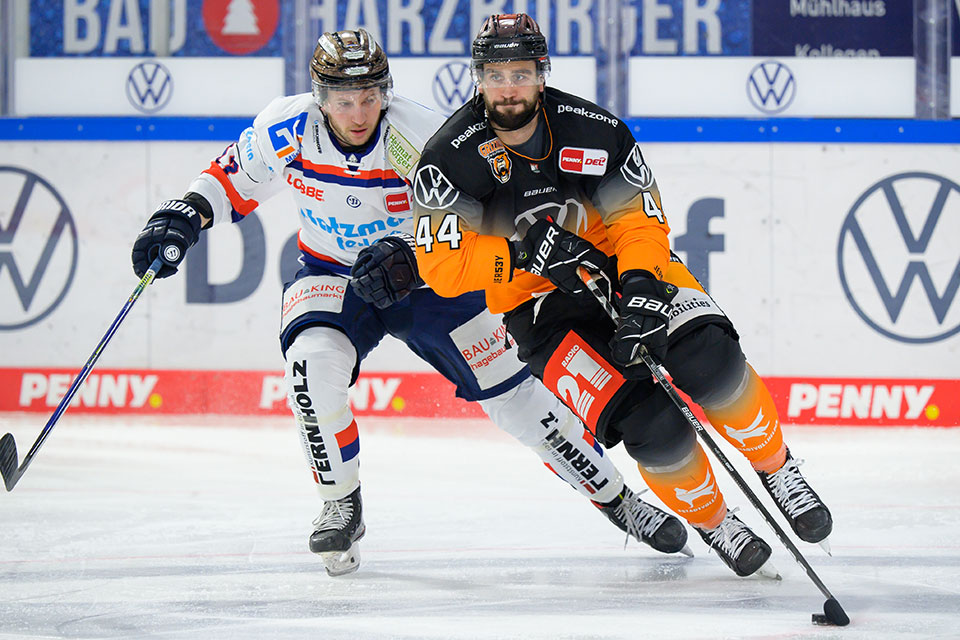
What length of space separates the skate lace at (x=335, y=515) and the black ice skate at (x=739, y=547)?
87 cm

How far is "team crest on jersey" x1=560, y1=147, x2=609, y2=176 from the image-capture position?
2646mm

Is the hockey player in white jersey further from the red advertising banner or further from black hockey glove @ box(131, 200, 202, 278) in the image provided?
the red advertising banner

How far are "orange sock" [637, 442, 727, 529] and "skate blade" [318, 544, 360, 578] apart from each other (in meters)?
0.76

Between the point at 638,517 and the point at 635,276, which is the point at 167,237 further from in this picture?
the point at 638,517

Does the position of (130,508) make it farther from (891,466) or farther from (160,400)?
(891,466)

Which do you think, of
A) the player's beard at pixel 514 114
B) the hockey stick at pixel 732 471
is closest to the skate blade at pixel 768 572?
the hockey stick at pixel 732 471

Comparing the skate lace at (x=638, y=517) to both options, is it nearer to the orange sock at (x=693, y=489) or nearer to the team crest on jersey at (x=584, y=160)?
the orange sock at (x=693, y=489)

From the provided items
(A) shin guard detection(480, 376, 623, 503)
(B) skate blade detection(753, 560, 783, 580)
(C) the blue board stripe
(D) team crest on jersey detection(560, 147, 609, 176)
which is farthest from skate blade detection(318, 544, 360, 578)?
(C) the blue board stripe

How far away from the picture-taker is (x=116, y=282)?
17.8ft

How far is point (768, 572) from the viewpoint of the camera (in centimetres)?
264

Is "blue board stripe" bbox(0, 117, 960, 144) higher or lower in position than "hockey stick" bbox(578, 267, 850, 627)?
higher

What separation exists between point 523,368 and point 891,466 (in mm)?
1865

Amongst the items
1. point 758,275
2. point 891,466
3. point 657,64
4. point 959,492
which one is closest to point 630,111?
point 657,64

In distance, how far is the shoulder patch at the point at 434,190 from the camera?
103 inches
